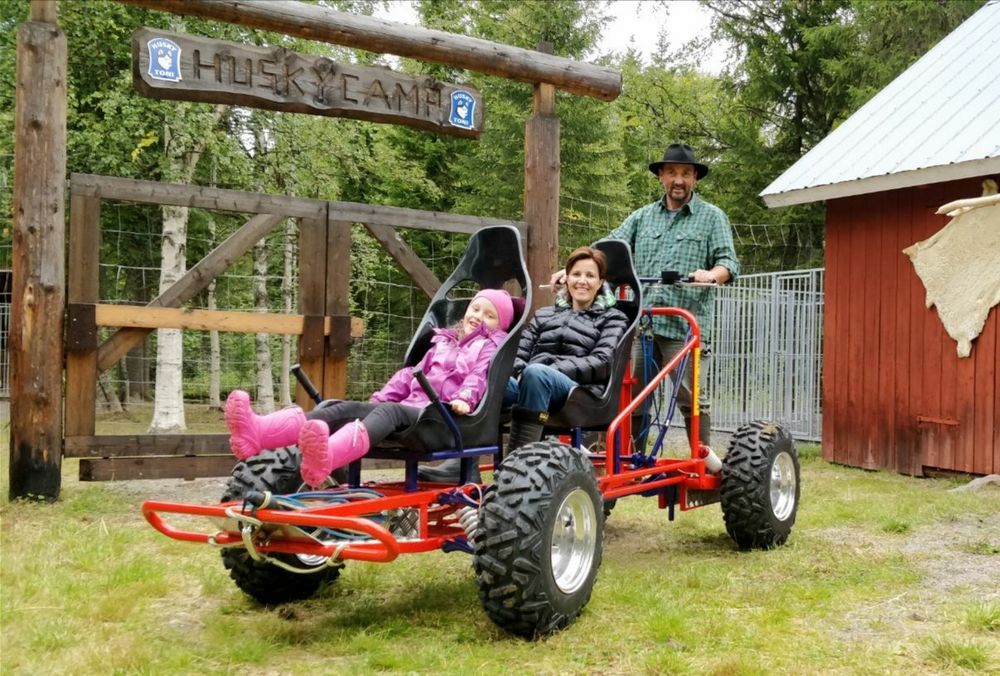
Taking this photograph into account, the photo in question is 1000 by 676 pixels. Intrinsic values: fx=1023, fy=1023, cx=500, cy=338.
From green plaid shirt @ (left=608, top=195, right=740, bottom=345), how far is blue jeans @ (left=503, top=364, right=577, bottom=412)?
1.37 metres

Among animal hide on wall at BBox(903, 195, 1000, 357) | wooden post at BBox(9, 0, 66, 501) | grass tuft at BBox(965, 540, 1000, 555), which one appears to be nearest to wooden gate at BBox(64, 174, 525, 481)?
wooden post at BBox(9, 0, 66, 501)

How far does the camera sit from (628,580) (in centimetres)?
471

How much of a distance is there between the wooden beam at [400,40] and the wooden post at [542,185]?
0.63 feet

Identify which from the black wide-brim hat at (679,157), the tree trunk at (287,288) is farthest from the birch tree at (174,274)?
the black wide-brim hat at (679,157)

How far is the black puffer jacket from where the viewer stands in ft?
15.8

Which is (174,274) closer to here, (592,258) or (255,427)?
(592,258)

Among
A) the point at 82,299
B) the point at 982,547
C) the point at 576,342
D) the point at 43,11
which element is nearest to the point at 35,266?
the point at 82,299

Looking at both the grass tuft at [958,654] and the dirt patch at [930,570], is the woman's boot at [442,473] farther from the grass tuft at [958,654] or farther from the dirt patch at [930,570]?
the grass tuft at [958,654]

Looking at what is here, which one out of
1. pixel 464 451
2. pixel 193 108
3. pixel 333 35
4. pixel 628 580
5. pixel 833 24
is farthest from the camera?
pixel 833 24

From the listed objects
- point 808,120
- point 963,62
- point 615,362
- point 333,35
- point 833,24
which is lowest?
point 615,362

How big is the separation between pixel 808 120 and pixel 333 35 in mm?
14453

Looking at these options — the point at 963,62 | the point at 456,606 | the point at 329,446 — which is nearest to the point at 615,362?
the point at 456,606

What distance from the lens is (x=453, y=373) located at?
4.38 metres

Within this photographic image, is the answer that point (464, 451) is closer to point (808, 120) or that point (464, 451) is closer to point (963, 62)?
point (963, 62)
